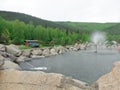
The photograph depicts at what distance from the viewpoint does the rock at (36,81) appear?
8984 mm

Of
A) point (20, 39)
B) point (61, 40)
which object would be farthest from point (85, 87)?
point (61, 40)

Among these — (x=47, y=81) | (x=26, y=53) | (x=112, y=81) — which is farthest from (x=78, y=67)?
(x=112, y=81)

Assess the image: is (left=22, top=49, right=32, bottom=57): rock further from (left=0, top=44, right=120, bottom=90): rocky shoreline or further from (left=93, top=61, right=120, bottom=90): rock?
(left=93, top=61, right=120, bottom=90): rock

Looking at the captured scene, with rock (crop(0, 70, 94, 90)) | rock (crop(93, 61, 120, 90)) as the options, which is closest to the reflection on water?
rock (crop(0, 70, 94, 90))

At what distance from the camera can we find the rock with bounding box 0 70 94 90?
8.98 metres

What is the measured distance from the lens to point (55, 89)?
29.5ft

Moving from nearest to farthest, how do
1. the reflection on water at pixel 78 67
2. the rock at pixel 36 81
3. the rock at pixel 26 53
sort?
1. the rock at pixel 36 81
2. the reflection on water at pixel 78 67
3. the rock at pixel 26 53

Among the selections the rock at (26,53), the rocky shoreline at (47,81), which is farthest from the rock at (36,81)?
the rock at (26,53)

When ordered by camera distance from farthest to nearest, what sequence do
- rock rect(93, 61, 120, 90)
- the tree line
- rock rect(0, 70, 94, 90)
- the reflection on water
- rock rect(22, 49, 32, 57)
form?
the tree line
rock rect(22, 49, 32, 57)
the reflection on water
rock rect(0, 70, 94, 90)
rock rect(93, 61, 120, 90)

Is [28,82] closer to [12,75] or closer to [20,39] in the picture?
[12,75]

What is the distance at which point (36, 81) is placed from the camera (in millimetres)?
9344

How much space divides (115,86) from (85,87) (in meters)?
0.89

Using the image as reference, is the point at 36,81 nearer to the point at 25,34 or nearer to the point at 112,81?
the point at 112,81

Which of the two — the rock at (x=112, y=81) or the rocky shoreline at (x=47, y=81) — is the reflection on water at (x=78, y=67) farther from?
the rock at (x=112, y=81)
